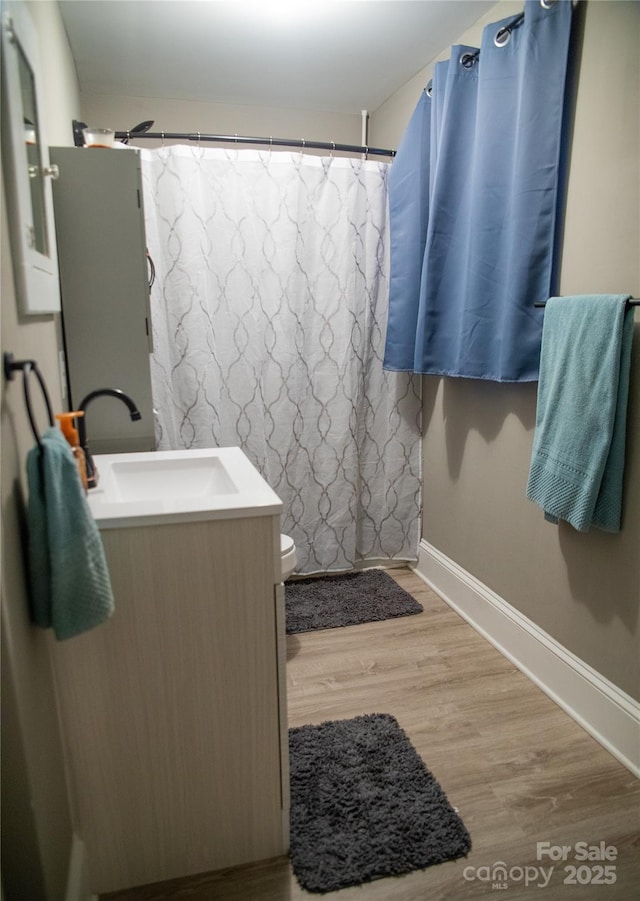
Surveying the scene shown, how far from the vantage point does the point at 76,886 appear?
115cm

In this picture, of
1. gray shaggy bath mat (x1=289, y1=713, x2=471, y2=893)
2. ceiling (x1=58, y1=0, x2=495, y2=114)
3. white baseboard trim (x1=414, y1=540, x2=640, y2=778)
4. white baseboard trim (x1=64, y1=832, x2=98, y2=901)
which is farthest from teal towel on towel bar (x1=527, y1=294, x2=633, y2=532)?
white baseboard trim (x1=64, y1=832, x2=98, y2=901)

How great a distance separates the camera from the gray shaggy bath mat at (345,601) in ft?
7.93

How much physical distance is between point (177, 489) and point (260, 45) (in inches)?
70.9

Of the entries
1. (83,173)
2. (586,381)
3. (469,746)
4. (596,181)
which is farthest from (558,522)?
(83,173)

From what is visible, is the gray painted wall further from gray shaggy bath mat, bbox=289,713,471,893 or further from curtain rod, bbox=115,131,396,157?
curtain rod, bbox=115,131,396,157

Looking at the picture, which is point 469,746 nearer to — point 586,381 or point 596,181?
point 586,381

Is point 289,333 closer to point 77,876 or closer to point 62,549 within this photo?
point 62,549

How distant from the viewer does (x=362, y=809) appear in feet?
4.77

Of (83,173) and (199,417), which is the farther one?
(199,417)

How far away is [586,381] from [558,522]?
1.61 feet

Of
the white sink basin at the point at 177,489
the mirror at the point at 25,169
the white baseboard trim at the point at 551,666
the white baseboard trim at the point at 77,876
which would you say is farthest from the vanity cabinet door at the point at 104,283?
the white baseboard trim at the point at 551,666

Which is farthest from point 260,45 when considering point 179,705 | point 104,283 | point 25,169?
point 179,705

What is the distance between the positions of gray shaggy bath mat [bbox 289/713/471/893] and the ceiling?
2433 mm

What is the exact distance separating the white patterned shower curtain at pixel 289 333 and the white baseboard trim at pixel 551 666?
0.57 meters
